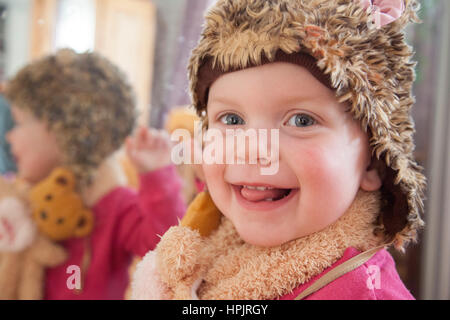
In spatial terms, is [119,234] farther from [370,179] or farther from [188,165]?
[370,179]

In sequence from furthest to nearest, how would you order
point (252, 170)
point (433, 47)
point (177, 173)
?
→ point (433, 47), point (177, 173), point (252, 170)

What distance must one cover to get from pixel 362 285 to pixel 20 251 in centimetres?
56

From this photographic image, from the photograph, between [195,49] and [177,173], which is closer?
[195,49]

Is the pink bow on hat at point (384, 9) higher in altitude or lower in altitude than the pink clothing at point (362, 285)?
higher

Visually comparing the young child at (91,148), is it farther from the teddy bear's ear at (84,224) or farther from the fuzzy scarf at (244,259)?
the fuzzy scarf at (244,259)

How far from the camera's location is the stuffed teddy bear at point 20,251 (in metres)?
0.69

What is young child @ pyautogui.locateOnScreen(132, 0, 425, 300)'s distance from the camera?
0.46 meters

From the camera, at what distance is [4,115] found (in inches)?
27.6

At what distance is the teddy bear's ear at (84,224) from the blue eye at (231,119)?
352 millimetres

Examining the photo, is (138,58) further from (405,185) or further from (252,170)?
(405,185)

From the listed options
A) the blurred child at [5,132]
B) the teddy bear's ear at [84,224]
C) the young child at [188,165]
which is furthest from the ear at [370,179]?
the blurred child at [5,132]

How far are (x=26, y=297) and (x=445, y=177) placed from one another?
88 cm
